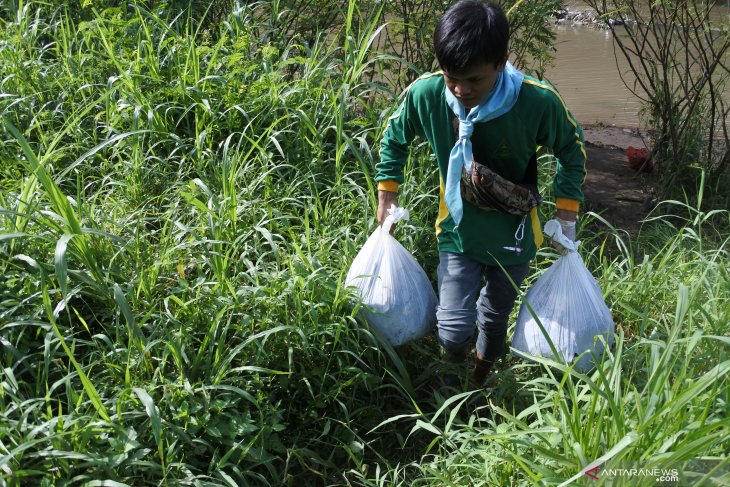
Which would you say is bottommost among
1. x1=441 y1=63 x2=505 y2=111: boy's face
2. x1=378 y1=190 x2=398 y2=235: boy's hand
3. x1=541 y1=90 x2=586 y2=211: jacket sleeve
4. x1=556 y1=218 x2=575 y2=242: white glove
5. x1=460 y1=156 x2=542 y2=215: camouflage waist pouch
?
x1=378 y1=190 x2=398 y2=235: boy's hand

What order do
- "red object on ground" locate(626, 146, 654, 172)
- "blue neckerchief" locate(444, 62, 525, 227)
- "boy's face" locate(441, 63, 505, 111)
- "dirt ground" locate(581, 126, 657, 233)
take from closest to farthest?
"boy's face" locate(441, 63, 505, 111)
"blue neckerchief" locate(444, 62, 525, 227)
"dirt ground" locate(581, 126, 657, 233)
"red object on ground" locate(626, 146, 654, 172)

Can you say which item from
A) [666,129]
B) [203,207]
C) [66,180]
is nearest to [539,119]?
[203,207]

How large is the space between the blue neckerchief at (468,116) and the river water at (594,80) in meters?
3.60

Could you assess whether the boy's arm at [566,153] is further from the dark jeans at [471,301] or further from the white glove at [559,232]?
the dark jeans at [471,301]

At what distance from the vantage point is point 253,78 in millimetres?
3783

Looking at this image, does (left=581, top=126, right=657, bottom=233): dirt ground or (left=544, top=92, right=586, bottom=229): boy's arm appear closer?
(left=544, top=92, right=586, bottom=229): boy's arm

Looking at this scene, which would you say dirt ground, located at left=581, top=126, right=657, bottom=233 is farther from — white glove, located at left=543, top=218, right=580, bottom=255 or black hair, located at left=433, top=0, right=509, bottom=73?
black hair, located at left=433, top=0, right=509, bottom=73

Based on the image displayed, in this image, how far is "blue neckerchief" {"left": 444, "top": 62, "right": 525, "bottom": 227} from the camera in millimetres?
2338

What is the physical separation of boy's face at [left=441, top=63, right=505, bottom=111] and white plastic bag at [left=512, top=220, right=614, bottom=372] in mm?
547

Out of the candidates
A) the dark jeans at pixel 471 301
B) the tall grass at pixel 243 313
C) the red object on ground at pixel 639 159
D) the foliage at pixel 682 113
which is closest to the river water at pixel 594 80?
the red object on ground at pixel 639 159

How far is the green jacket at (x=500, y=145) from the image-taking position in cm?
239

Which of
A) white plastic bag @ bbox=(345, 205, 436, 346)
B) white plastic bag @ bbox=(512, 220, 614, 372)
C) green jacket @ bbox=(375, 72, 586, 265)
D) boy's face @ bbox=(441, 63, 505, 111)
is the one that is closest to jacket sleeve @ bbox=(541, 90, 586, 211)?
green jacket @ bbox=(375, 72, 586, 265)

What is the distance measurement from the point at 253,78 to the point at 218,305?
63.2 inches

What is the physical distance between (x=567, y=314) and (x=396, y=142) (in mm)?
829
